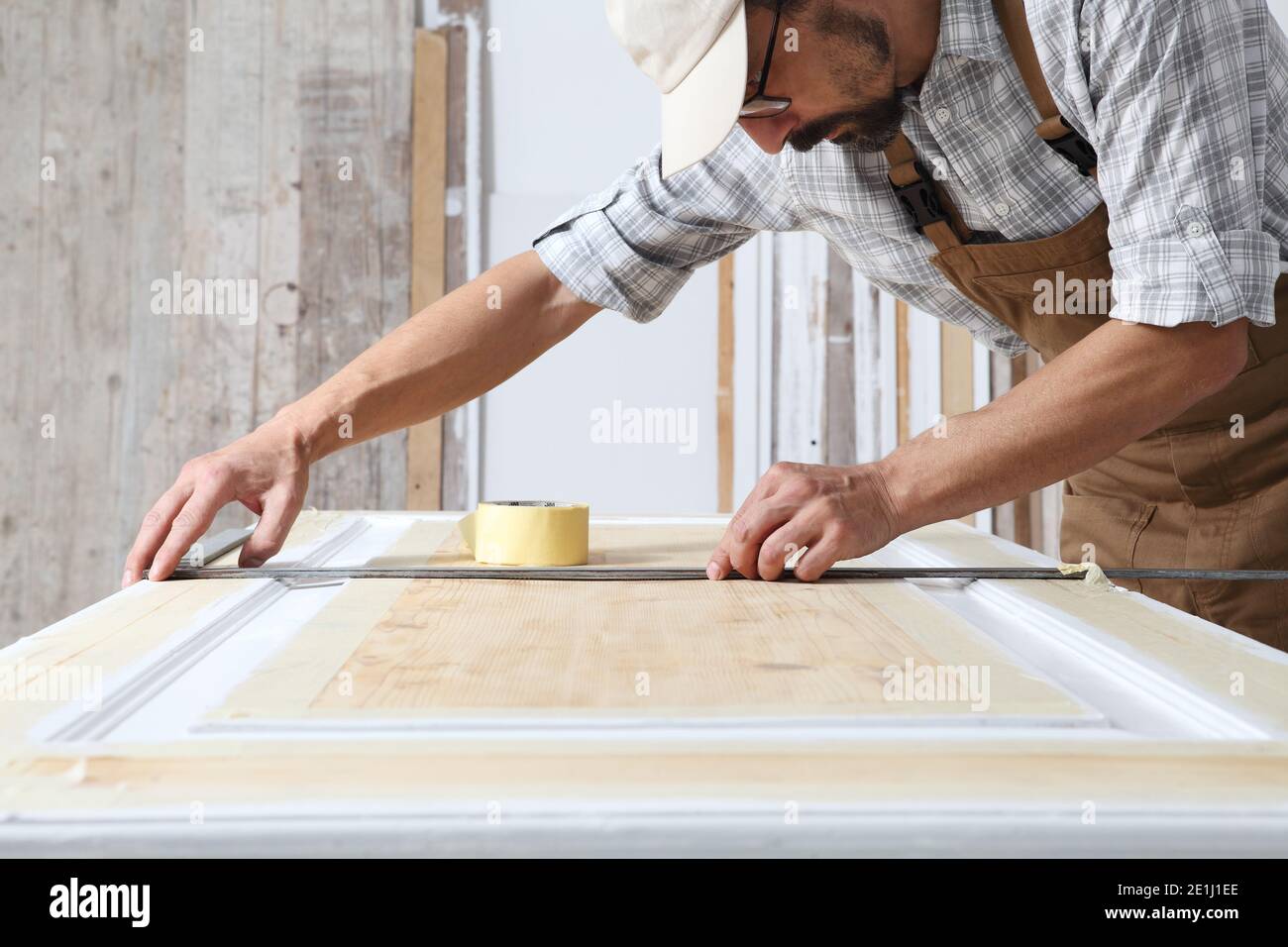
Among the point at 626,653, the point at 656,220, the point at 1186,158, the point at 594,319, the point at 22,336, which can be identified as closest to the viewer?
the point at 626,653

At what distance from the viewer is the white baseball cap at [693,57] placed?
3.69 feet

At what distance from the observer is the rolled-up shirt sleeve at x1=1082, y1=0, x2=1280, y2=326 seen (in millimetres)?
1011

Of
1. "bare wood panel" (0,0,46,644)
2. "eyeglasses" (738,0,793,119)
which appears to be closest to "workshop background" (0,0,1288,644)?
"bare wood panel" (0,0,46,644)

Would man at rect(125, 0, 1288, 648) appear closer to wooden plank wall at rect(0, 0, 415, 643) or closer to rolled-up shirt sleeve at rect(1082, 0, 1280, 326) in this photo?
rolled-up shirt sleeve at rect(1082, 0, 1280, 326)

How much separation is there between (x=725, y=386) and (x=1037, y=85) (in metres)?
1.84

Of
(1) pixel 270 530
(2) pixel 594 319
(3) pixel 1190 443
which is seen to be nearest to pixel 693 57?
(1) pixel 270 530

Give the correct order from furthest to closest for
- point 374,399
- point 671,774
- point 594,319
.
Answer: point 594,319, point 374,399, point 671,774

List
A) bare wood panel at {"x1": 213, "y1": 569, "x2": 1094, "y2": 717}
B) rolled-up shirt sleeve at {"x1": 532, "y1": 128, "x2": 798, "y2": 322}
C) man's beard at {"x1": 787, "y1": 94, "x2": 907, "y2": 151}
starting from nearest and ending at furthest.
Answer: bare wood panel at {"x1": 213, "y1": 569, "x2": 1094, "y2": 717}
man's beard at {"x1": 787, "y1": 94, "x2": 907, "y2": 151}
rolled-up shirt sleeve at {"x1": 532, "y1": 128, "x2": 798, "y2": 322}

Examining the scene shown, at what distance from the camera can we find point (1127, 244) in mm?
1061

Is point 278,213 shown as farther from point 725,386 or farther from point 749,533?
point 749,533

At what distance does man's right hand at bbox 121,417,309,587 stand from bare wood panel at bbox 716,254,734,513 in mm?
1824

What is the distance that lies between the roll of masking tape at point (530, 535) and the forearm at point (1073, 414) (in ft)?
1.15

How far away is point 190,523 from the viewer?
110cm
